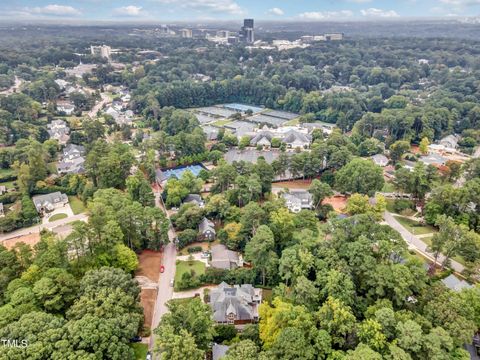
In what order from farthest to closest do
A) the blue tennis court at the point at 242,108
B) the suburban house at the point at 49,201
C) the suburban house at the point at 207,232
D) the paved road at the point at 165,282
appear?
1. the blue tennis court at the point at 242,108
2. the suburban house at the point at 49,201
3. the suburban house at the point at 207,232
4. the paved road at the point at 165,282

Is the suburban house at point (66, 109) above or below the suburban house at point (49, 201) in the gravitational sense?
above

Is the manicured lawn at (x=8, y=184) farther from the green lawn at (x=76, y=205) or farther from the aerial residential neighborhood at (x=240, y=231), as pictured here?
the green lawn at (x=76, y=205)

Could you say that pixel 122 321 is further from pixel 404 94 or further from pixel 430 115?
pixel 404 94

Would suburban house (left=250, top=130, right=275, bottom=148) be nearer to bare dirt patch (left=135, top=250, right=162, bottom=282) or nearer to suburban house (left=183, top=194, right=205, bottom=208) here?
suburban house (left=183, top=194, right=205, bottom=208)

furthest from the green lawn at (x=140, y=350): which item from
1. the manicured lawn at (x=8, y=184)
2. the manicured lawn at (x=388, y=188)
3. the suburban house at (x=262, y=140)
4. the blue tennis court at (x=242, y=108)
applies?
the blue tennis court at (x=242, y=108)

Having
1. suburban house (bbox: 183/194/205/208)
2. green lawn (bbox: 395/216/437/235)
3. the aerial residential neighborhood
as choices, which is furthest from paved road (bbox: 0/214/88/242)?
green lawn (bbox: 395/216/437/235)

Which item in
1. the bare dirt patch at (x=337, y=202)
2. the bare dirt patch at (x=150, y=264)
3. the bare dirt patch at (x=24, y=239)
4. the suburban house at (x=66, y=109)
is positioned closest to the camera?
the bare dirt patch at (x=150, y=264)
